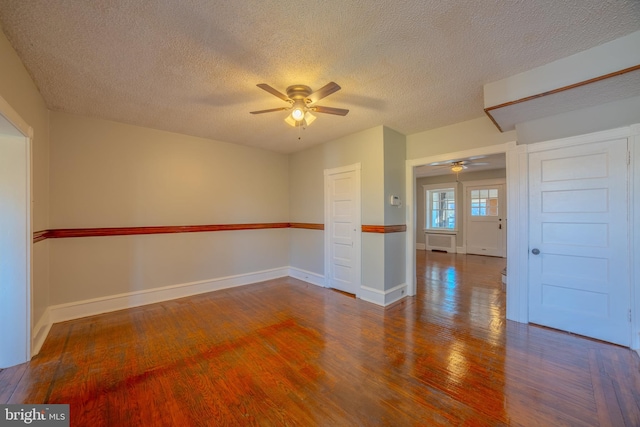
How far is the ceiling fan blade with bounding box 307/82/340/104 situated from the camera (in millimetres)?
1985

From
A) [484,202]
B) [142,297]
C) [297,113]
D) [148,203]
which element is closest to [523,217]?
[297,113]

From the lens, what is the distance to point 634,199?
227 centimetres

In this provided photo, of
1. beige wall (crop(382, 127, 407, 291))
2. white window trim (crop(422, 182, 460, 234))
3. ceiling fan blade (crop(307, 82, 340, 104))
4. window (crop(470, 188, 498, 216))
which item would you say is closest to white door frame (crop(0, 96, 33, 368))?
ceiling fan blade (crop(307, 82, 340, 104))

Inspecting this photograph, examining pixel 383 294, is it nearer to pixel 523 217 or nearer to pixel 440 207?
pixel 523 217

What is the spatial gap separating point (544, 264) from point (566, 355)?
92 cm

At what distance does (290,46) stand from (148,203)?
3.06 m

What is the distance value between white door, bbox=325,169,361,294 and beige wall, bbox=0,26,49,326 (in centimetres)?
344

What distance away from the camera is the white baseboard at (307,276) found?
14.6 feet

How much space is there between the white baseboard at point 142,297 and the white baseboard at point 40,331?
125 millimetres

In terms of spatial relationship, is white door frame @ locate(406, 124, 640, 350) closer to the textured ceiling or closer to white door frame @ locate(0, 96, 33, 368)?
the textured ceiling

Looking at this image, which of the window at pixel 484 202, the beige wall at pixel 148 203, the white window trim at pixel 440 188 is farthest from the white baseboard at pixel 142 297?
the window at pixel 484 202

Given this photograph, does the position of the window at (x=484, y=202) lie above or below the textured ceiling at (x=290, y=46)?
below

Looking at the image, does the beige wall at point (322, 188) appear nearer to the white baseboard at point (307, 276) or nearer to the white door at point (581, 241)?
the white baseboard at point (307, 276)

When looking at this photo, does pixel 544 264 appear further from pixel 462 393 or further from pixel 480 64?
pixel 480 64
